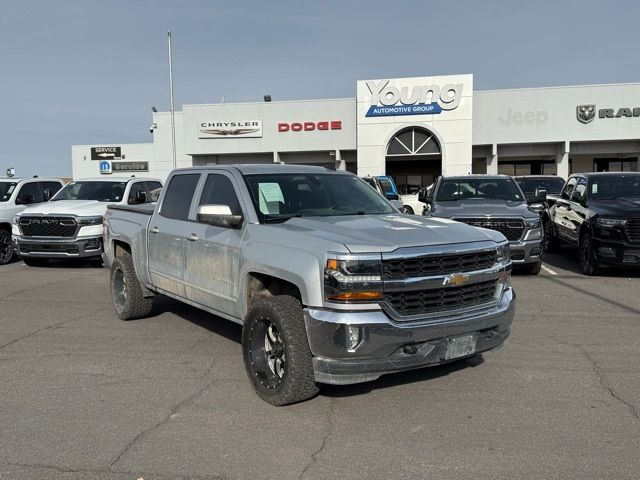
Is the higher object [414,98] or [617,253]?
[414,98]

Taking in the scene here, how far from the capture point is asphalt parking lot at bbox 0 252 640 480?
363 centimetres

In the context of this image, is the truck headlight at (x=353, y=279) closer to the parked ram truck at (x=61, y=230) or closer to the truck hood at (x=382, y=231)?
the truck hood at (x=382, y=231)

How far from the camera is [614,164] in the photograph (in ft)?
128

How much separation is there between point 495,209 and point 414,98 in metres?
23.7

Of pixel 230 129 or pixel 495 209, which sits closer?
pixel 495 209

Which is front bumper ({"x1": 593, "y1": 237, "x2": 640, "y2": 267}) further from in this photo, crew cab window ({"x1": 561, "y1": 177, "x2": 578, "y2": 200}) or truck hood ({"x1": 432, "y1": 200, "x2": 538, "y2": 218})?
crew cab window ({"x1": 561, "y1": 177, "x2": 578, "y2": 200})

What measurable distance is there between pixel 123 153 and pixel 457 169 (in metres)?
23.4

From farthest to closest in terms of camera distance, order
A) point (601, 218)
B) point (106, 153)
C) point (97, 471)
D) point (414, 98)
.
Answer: point (106, 153), point (414, 98), point (601, 218), point (97, 471)

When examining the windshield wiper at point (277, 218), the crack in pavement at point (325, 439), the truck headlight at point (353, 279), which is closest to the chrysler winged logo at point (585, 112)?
the windshield wiper at point (277, 218)

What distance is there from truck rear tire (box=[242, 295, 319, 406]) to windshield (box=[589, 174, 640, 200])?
908 centimetres

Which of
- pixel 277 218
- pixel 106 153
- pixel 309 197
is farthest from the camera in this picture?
pixel 106 153

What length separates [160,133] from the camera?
40.5 m

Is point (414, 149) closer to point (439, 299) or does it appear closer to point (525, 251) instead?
point (525, 251)

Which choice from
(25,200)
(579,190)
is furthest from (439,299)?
(25,200)
